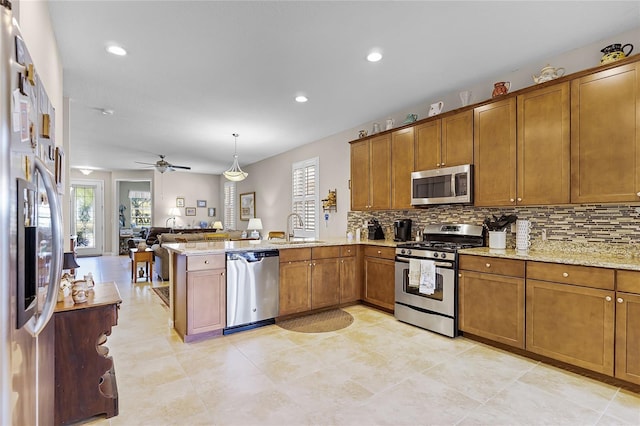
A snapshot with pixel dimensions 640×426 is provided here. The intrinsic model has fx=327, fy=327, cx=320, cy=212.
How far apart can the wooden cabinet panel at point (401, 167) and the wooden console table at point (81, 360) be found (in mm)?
3205

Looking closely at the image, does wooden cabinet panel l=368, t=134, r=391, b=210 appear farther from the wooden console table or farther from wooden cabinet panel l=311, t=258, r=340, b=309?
the wooden console table

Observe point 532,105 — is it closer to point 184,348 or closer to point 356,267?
point 356,267

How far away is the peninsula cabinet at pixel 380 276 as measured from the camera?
3941 mm

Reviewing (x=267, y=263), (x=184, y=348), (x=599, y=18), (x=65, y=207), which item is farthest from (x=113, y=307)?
(x=599, y=18)

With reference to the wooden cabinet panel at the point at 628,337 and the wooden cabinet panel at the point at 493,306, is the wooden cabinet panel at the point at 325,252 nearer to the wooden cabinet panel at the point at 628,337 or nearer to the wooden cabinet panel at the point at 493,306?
the wooden cabinet panel at the point at 493,306

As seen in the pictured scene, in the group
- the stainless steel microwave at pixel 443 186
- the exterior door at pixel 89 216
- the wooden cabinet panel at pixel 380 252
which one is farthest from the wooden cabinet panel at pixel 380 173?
the exterior door at pixel 89 216

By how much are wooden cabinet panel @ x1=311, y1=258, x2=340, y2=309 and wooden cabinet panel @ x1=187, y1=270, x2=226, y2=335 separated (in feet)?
3.70

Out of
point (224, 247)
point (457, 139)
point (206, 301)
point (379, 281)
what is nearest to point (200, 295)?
point (206, 301)

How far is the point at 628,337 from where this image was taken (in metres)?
2.20

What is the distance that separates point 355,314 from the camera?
3.99 metres

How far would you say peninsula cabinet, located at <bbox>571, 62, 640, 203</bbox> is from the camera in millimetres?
2389

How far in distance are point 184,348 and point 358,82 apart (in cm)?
317

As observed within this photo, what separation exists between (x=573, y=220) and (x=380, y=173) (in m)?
2.17

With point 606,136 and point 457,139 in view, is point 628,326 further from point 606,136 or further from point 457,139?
point 457,139
